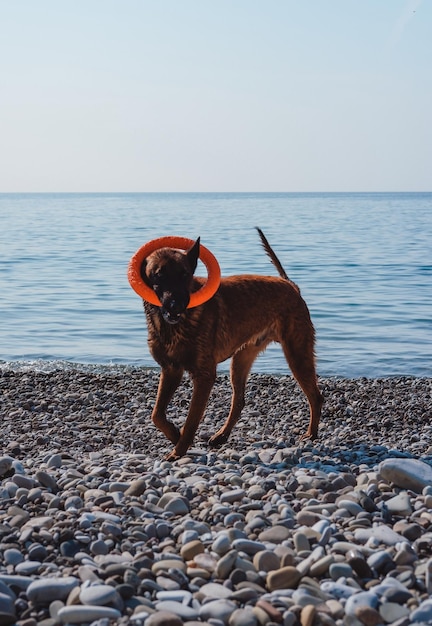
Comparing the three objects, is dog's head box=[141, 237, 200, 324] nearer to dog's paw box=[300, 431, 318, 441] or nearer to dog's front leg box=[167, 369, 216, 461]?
dog's front leg box=[167, 369, 216, 461]

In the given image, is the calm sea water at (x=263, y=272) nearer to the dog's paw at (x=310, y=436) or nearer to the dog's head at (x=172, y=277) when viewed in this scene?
the dog's paw at (x=310, y=436)

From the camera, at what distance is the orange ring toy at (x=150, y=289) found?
6.46 metres

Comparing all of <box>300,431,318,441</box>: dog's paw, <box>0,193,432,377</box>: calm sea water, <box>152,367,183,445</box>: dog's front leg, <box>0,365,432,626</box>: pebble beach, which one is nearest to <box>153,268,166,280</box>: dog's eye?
<box>152,367,183,445</box>: dog's front leg

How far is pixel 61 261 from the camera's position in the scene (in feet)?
88.2

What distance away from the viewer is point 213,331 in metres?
6.85

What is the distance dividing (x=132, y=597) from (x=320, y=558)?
2.98 ft

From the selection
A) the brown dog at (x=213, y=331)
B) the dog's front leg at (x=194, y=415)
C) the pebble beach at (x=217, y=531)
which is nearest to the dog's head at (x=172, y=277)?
the brown dog at (x=213, y=331)

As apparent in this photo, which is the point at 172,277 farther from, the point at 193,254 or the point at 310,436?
the point at 310,436

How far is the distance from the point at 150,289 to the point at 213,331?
0.69 meters

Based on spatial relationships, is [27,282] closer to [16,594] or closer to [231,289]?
[231,289]

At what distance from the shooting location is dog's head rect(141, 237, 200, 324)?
6270 mm

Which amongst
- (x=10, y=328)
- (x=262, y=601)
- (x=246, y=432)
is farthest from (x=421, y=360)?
(x=262, y=601)

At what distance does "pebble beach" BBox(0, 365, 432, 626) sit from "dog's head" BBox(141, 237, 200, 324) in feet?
3.75

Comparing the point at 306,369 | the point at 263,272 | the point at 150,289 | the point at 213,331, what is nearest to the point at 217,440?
the point at 306,369
